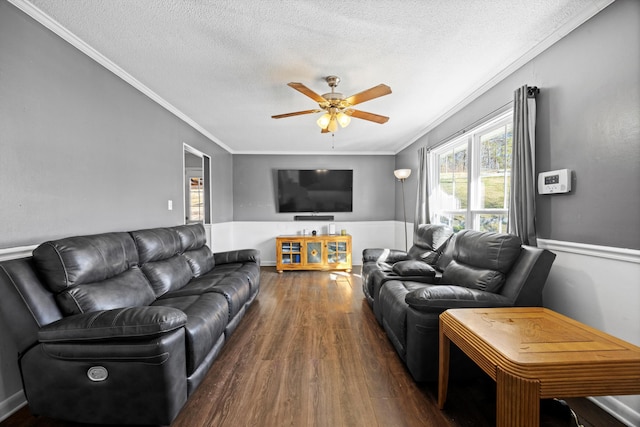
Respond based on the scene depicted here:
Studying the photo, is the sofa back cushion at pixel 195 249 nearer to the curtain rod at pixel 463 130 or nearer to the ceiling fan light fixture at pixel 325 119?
the ceiling fan light fixture at pixel 325 119

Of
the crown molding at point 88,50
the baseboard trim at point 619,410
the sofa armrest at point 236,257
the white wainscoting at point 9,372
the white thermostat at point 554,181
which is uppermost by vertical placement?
the crown molding at point 88,50

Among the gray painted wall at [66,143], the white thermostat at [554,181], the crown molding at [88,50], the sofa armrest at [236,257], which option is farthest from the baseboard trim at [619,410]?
the crown molding at [88,50]

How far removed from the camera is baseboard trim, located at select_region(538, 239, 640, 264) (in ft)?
4.93

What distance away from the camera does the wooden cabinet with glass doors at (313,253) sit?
533 centimetres

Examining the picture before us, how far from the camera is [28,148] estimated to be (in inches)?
68.1

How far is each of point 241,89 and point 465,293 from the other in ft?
9.25

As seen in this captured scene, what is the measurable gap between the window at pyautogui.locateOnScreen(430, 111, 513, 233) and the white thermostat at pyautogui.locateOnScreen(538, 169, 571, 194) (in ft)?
2.04

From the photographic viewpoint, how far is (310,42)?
6.75 feet

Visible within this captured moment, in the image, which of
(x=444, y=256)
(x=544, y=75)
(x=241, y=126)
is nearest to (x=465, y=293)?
(x=444, y=256)

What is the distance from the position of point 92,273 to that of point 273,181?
14.2 ft

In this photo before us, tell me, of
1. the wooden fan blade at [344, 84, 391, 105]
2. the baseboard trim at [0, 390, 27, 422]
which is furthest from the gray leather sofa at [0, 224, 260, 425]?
the wooden fan blade at [344, 84, 391, 105]

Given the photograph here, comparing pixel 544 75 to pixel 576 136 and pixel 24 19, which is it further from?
pixel 24 19

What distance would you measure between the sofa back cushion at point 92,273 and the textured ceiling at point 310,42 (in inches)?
59.8

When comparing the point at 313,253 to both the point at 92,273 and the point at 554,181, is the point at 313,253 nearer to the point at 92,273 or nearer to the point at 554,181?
the point at 92,273
